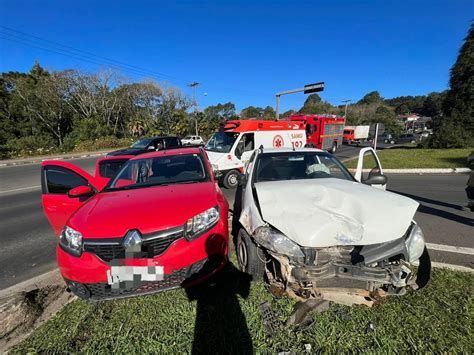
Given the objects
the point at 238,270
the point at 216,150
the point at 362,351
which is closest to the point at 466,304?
the point at 362,351

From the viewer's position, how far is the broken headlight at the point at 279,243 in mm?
2355

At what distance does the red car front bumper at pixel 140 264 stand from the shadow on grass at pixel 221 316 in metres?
0.33

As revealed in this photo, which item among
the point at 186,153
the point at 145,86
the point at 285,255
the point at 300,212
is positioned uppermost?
the point at 145,86

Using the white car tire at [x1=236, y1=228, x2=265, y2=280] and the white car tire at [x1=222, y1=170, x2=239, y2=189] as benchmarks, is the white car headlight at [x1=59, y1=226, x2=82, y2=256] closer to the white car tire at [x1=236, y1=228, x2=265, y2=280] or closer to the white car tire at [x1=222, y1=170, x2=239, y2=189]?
the white car tire at [x1=236, y1=228, x2=265, y2=280]

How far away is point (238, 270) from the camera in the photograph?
333 centimetres

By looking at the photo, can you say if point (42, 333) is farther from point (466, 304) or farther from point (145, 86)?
point (145, 86)

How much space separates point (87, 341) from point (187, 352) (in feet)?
3.15

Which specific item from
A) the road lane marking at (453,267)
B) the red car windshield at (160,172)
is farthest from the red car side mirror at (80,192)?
the road lane marking at (453,267)

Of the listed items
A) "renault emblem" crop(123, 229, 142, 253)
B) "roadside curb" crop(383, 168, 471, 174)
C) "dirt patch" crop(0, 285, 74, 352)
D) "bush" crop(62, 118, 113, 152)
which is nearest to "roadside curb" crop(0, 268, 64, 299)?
"dirt patch" crop(0, 285, 74, 352)

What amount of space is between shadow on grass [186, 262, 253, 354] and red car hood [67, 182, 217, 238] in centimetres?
95

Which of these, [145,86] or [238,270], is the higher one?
[145,86]

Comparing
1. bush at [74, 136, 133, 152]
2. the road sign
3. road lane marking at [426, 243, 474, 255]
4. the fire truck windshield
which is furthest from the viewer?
bush at [74, 136, 133, 152]

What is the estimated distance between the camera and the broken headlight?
2.36 m

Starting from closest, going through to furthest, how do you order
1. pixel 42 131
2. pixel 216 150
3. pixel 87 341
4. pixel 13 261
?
pixel 87 341, pixel 13 261, pixel 216 150, pixel 42 131
